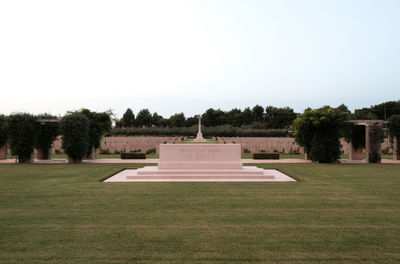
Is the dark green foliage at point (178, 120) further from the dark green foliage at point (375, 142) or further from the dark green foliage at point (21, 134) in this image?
the dark green foliage at point (375, 142)

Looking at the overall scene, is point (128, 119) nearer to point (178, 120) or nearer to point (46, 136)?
point (178, 120)

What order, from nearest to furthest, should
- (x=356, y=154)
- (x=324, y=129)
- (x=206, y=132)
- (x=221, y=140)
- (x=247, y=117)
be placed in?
(x=324, y=129) < (x=356, y=154) < (x=221, y=140) < (x=206, y=132) < (x=247, y=117)

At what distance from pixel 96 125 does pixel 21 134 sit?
4.12 metres

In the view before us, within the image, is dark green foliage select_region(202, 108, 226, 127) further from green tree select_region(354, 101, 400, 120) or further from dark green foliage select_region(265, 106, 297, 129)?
green tree select_region(354, 101, 400, 120)

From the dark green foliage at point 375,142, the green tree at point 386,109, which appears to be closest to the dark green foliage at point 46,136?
the dark green foliage at point 375,142

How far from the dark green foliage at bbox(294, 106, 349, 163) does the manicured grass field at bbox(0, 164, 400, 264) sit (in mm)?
8020

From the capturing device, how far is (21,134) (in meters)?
17.9

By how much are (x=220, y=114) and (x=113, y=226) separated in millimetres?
64516

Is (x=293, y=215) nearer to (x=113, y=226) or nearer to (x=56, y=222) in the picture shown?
(x=113, y=226)

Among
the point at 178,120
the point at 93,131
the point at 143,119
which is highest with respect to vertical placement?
the point at 143,119

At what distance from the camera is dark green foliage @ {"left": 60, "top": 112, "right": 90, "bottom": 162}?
59.1 feet

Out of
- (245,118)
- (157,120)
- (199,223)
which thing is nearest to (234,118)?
(245,118)

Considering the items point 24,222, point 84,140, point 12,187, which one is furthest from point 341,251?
point 84,140

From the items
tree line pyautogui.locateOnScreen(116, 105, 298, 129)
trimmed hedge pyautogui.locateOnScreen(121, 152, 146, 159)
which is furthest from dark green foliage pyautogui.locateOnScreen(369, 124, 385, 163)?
tree line pyautogui.locateOnScreen(116, 105, 298, 129)
